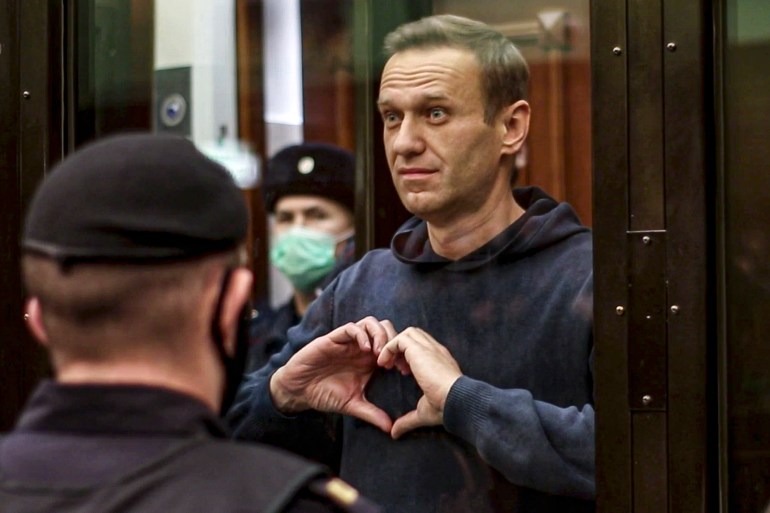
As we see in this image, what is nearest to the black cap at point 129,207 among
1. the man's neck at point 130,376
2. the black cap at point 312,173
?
the man's neck at point 130,376

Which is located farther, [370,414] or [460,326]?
[370,414]

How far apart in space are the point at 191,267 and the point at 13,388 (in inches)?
87.1

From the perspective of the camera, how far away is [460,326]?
3127mm

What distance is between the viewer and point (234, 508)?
164 cm

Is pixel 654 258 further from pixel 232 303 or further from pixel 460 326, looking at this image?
pixel 232 303

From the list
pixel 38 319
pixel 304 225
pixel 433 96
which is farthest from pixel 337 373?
pixel 38 319

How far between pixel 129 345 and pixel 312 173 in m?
1.77

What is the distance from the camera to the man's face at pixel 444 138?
313cm

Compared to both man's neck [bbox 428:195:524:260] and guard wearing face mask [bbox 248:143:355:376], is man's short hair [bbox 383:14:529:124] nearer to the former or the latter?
man's neck [bbox 428:195:524:260]

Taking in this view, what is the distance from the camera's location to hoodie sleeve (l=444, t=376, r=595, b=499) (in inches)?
117

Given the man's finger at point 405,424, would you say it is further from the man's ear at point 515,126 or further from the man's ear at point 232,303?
the man's ear at point 232,303

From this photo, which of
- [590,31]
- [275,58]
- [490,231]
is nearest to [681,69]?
[590,31]

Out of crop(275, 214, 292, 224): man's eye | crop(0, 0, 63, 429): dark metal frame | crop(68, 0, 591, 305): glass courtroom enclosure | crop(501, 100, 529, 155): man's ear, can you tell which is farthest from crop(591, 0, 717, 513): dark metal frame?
crop(0, 0, 63, 429): dark metal frame

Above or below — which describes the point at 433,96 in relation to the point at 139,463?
above
